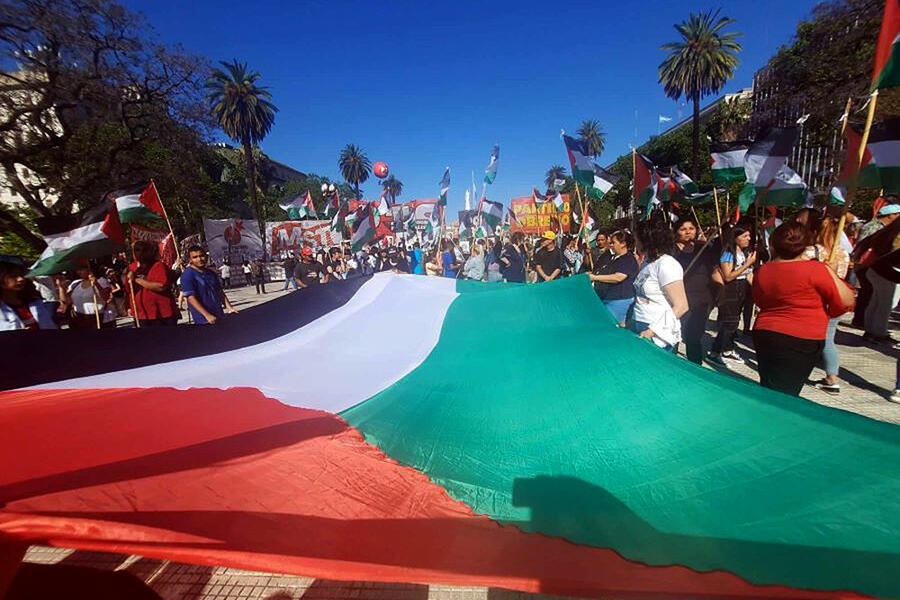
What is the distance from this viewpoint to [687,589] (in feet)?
3.98

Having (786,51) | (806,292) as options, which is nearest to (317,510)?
(806,292)

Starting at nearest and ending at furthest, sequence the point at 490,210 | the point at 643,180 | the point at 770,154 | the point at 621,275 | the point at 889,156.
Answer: the point at 889,156 < the point at 621,275 < the point at 770,154 < the point at 643,180 < the point at 490,210

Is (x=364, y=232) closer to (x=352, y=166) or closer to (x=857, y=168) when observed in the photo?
(x=857, y=168)

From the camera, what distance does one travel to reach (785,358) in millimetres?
2693

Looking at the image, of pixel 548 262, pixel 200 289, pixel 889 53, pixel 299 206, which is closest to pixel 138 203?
pixel 200 289

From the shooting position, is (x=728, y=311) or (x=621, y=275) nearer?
(x=621, y=275)

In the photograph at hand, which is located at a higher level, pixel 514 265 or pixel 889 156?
pixel 889 156

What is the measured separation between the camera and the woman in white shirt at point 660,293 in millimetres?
3193

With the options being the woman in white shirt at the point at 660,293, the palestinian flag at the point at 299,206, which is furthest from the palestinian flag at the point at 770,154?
the palestinian flag at the point at 299,206

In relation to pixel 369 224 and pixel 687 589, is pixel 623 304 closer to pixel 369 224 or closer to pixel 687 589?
pixel 687 589

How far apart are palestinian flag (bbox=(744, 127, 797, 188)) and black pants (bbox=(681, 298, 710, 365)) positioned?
6.07 ft

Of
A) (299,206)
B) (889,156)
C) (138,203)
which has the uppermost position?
(299,206)

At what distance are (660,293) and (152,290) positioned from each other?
519 cm

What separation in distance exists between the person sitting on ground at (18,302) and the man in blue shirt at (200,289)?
45.9 inches
